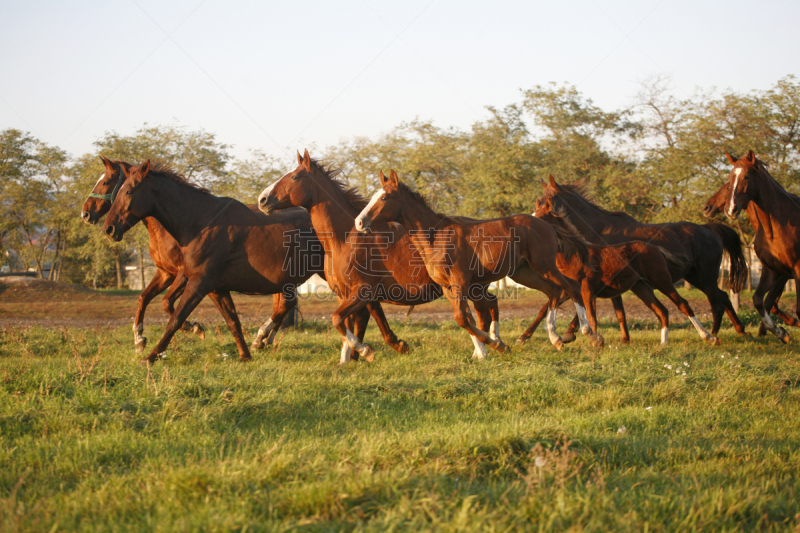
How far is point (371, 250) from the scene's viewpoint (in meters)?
8.45

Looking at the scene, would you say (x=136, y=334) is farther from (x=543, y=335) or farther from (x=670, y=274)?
(x=670, y=274)

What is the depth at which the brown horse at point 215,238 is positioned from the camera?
321 inches

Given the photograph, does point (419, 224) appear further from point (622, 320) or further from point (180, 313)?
point (622, 320)

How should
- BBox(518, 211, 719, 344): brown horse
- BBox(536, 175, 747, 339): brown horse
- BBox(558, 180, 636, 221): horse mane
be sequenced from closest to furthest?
BBox(518, 211, 719, 344): brown horse → BBox(536, 175, 747, 339): brown horse → BBox(558, 180, 636, 221): horse mane

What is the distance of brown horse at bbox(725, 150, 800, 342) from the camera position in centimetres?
916

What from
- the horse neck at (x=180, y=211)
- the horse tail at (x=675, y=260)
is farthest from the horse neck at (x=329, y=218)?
the horse tail at (x=675, y=260)

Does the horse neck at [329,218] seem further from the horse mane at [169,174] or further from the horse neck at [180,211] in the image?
the horse mane at [169,174]

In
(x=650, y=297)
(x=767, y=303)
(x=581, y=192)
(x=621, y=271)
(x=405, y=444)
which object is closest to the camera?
(x=405, y=444)

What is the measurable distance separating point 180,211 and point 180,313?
1459 millimetres

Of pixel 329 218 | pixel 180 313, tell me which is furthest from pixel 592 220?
pixel 180 313

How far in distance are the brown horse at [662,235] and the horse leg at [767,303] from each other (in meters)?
0.54

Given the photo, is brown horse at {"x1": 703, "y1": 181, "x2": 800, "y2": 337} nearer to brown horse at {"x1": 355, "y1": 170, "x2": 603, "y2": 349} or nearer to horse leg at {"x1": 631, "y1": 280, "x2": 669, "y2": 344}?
horse leg at {"x1": 631, "y1": 280, "x2": 669, "y2": 344}

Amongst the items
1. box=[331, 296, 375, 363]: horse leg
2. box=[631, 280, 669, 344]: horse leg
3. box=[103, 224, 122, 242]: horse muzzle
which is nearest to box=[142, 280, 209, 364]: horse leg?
box=[103, 224, 122, 242]: horse muzzle

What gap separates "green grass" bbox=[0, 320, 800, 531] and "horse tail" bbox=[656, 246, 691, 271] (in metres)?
2.37
